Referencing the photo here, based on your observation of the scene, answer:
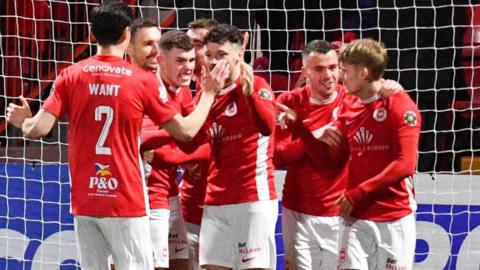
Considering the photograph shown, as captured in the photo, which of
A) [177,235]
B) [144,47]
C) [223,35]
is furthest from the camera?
[177,235]

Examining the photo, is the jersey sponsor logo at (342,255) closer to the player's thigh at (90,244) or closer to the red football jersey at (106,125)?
the red football jersey at (106,125)

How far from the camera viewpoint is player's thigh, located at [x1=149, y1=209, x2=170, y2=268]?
20.3 feet

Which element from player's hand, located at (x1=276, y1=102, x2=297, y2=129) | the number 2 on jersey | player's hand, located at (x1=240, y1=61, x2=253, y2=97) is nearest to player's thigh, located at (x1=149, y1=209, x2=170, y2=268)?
player's hand, located at (x1=276, y1=102, x2=297, y2=129)

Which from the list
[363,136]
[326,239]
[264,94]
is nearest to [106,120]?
[264,94]

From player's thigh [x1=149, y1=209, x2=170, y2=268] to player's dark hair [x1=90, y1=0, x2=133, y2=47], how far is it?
1358 millimetres

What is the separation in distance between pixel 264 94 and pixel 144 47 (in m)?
0.95

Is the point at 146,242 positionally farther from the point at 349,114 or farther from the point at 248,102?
the point at 349,114

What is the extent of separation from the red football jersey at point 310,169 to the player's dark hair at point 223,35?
63cm

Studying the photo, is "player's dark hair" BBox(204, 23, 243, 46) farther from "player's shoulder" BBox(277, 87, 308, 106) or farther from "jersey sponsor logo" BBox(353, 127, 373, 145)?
"jersey sponsor logo" BBox(353, 127, 373, 145)

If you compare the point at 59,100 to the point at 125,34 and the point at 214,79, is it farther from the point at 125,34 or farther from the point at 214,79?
the point at 214,79

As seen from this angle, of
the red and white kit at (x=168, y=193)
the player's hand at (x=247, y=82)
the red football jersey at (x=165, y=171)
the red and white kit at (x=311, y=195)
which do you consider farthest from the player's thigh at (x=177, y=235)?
the player's hand at (x=247, y=82)

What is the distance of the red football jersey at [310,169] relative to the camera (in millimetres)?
6312

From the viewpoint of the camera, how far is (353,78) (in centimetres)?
580

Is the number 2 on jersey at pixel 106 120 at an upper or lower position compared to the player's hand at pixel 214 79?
lower
